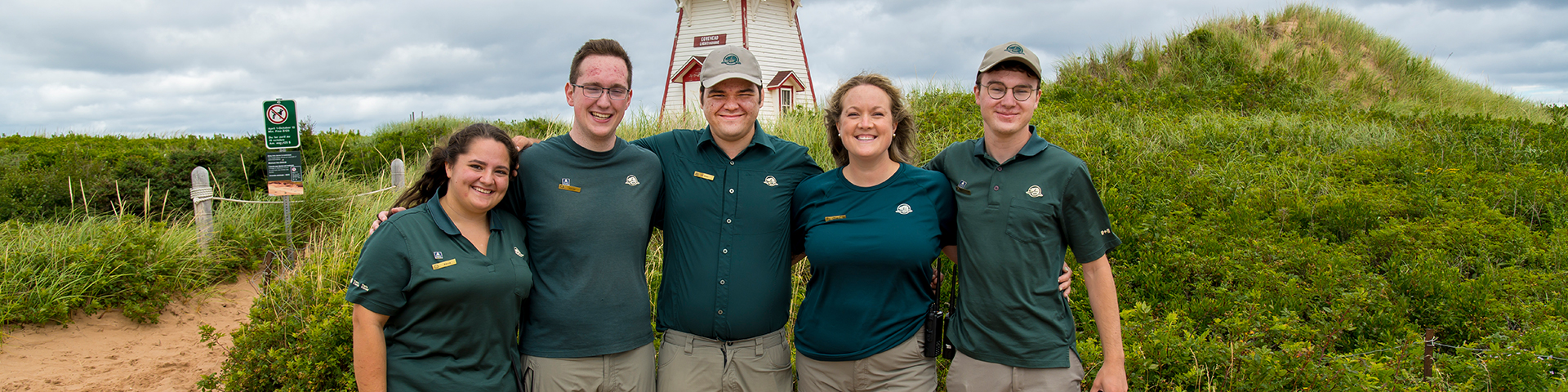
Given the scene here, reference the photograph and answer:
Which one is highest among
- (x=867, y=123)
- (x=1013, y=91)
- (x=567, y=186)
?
(x=1013, y=91)

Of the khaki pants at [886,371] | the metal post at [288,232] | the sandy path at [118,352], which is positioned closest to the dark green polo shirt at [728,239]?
the khaki pants at [886,371]

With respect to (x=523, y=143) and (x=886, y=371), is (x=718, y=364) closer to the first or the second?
(x=886, y=371)

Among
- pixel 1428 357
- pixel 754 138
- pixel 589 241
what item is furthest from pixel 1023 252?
pixel 1428 357

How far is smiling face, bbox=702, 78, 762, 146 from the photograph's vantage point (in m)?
3.13

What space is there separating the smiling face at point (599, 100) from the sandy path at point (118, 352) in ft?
15.6

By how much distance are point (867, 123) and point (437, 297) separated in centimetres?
161

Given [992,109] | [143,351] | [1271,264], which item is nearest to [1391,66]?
[1271,264]

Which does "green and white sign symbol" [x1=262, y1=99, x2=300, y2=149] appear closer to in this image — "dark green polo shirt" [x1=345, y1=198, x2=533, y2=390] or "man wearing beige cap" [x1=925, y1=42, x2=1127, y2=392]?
"dark green polo shirt" [x1=345, y1=198, x2=533, y2=390]

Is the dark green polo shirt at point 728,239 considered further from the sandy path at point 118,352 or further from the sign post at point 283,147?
the sign post at point 283,147

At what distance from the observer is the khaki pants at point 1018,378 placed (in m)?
2.71

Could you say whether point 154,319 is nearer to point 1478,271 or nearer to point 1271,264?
point 1271,264

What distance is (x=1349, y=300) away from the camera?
179 inches

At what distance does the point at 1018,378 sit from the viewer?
8.91 feet

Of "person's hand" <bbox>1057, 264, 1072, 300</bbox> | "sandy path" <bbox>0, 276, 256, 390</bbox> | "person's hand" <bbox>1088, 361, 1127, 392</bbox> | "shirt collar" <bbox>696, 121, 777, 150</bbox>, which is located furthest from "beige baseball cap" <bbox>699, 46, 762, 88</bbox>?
"sandy path" <bbox>0, 276, 256, 390</bbox>
